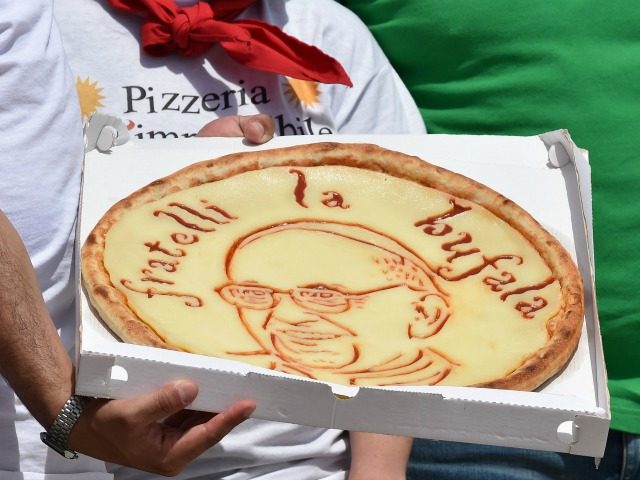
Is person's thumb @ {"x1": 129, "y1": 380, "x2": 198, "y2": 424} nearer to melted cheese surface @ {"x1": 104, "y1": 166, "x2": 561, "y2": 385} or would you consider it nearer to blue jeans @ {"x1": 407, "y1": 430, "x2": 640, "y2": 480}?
melted cheese surface @ {"x1": 104, "y1": 166, "x2": 561, "y2": 385}

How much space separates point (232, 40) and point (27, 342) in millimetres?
571

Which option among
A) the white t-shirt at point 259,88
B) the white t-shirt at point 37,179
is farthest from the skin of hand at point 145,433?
the white t-shirt at point 259,88

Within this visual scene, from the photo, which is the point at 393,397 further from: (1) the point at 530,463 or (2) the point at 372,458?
(1) the point at 530,463

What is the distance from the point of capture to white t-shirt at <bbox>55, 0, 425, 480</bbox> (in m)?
1.46

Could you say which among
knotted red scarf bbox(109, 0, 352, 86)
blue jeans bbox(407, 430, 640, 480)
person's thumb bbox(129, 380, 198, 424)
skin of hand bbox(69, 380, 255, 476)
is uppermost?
knotted red scarf bbox(109, 0, 352, 86)

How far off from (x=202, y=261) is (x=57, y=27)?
501 mm

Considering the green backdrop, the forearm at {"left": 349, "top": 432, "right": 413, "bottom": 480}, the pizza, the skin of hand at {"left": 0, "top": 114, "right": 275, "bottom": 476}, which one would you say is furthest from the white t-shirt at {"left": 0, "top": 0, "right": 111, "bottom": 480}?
the green backdrop

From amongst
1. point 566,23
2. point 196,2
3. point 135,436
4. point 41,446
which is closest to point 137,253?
point 135,436

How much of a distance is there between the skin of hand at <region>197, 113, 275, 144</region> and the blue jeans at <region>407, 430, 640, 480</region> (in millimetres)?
582

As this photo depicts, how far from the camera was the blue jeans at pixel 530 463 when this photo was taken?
164 centimetres

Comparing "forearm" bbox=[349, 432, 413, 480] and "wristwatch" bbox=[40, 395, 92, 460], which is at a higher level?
"wristwatch" bbox=[40, 395, 92, 460]

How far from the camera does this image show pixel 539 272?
1.07 m

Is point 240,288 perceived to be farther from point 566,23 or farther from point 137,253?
point 566,23

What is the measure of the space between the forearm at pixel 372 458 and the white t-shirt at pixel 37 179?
314 millimetres
